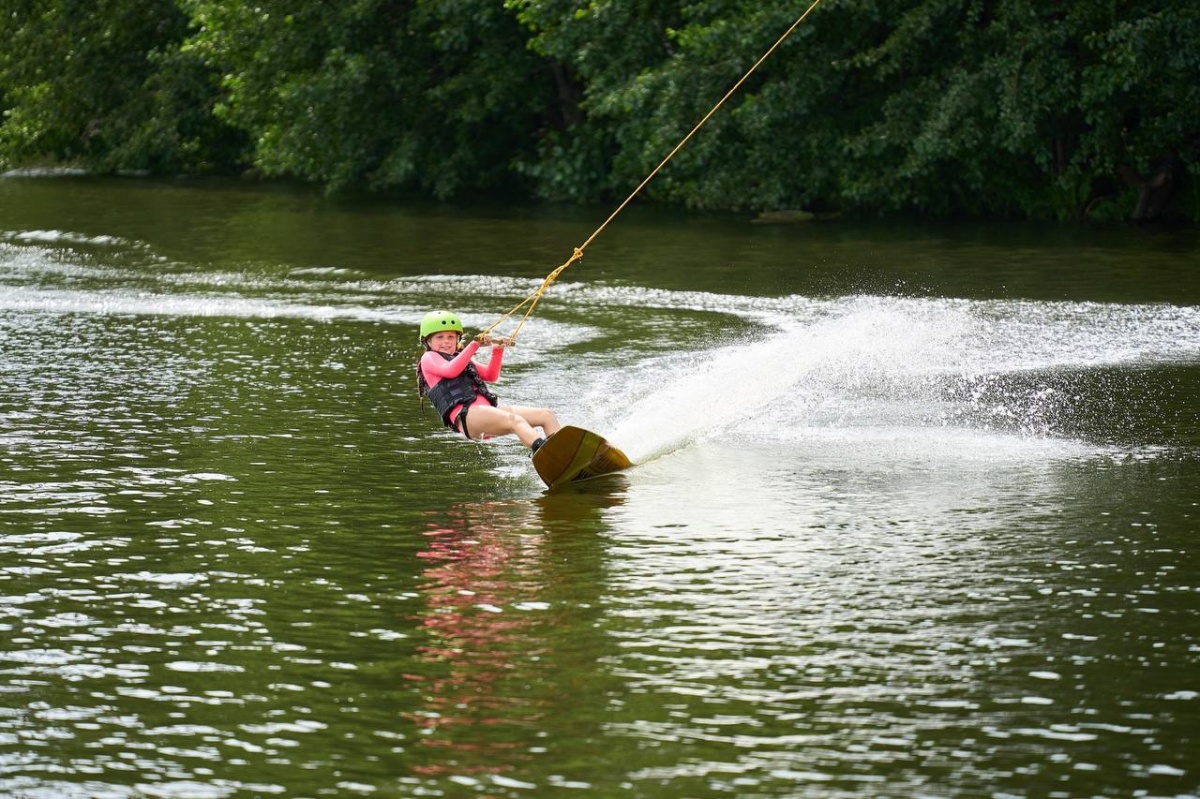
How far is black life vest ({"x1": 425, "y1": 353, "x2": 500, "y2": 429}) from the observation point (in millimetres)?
10984

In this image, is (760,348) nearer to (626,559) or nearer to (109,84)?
(626,559)

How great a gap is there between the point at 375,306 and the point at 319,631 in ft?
38.9

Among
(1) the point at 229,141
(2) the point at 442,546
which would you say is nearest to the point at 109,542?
(2) the point at 442,546

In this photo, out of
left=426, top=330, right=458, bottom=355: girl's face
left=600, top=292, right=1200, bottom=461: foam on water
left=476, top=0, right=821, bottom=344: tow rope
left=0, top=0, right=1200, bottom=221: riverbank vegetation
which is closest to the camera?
left=426, top=330, right=458, bottom=355: girl's face

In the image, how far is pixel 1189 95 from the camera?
24266 millimetres

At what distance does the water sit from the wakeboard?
13 centimetres

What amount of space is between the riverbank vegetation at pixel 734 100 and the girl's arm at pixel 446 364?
1471 cm

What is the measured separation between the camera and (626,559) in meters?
8.65

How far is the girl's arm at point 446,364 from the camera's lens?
10.9 metres

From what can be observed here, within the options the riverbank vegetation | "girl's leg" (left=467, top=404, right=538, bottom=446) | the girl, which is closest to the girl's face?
the girl

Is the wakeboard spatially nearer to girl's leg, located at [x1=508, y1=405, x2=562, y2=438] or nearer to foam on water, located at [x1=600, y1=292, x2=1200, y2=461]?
girl's leg, located at [x1=508, y1=405, x2=562, y2=438]

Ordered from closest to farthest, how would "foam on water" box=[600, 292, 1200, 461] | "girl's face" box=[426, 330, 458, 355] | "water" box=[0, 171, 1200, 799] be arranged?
"water" box=[0, 171, 1200, 799]
"girl's face" box=[426, 330, 458, 355]
"foam on water" box=[600, 292, 1200, 461]

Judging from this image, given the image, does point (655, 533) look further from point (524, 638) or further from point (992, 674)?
point (992, 674)

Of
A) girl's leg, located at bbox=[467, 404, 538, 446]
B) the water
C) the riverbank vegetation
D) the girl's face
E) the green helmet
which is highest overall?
the riverbank vegetation
